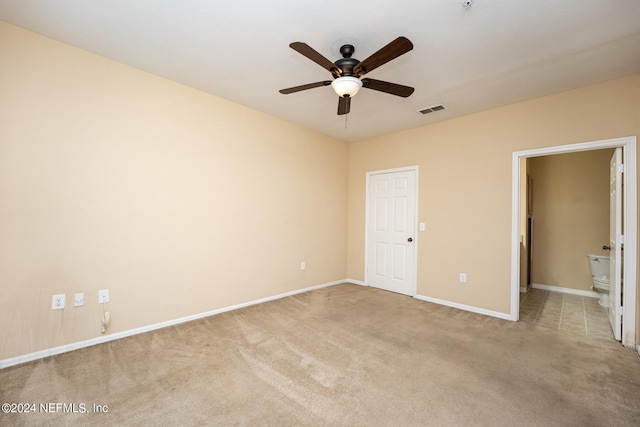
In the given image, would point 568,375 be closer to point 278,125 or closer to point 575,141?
point 575,141

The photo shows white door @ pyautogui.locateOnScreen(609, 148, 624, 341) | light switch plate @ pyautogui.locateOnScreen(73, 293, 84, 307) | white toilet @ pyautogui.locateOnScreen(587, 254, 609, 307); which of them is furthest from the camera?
white toilet @ pyautogui.locateOnScreen(587, 254, 609, 307)

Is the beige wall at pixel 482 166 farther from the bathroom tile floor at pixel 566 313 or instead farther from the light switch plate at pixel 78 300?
the light switch plate at pixel 78 300

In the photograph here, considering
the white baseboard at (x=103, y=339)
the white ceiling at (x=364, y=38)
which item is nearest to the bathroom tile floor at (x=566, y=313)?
the white ceiling at (x=364, y=38)

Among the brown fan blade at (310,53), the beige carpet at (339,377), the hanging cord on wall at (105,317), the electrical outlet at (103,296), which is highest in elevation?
the brown fan blade at (310,53)

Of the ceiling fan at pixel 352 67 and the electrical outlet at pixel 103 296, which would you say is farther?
the electrical outlet at pixel 103 296

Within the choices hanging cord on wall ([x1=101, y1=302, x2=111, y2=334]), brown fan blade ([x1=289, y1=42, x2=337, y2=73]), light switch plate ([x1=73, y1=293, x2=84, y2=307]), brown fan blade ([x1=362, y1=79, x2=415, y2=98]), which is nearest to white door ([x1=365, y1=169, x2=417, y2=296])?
brown fan blade ([x1=362, y1=79, x2=415, y2=98])

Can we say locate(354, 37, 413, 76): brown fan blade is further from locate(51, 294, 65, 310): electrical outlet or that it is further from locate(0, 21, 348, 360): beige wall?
locate(51, 294, 65, 310): electrical outlet

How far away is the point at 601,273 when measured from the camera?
3.65 m

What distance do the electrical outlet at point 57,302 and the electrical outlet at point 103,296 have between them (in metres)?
0.25

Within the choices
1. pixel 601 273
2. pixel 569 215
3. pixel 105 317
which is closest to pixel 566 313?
pixel 601 273

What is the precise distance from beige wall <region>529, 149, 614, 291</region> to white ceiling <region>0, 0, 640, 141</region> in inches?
86.0

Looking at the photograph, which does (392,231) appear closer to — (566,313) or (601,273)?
(566,313)

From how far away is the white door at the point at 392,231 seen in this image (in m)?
4.21

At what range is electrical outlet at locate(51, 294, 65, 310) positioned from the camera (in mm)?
2258
